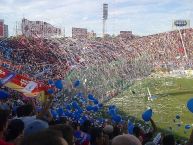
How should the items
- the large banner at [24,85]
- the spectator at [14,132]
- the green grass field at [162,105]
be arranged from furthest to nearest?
the green grass field at [162,105] → the large banner at [24,85] → the spectator at [14,132]

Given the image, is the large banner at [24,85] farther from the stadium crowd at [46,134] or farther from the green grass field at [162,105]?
the green grass field at [162,105]

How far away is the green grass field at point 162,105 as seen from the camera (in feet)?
63.5

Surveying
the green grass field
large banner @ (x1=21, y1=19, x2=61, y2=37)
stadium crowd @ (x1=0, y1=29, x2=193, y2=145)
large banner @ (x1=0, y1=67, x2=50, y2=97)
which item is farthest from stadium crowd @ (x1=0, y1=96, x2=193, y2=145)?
large banner @ (x1=21, y1=19, x2=61, y2=37)

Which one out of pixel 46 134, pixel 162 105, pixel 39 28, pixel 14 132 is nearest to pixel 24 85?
pixel 14 132

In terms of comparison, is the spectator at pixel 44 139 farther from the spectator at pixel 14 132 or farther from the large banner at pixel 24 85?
the large banner at pixel 24 85

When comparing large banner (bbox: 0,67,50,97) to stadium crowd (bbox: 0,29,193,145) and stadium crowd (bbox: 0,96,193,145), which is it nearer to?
stadium crowd (bbox: 0,29,193,145)

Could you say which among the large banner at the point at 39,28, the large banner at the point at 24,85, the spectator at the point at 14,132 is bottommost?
the spectator at the point at 14,132

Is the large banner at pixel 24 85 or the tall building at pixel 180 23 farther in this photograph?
the tall building at pixel 180 23

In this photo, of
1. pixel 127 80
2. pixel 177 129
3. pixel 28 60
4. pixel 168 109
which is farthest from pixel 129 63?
pixel 177 129

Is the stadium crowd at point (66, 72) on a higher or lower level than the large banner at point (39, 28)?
lower

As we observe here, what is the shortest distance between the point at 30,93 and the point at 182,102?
740 inches

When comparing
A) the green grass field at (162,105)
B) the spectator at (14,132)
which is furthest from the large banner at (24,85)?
the green grass field at (162,105)

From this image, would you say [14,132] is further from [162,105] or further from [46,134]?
[162,105]

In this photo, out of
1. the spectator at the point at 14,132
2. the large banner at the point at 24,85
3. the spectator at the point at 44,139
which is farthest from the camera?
the large banner at the point at 24,85
